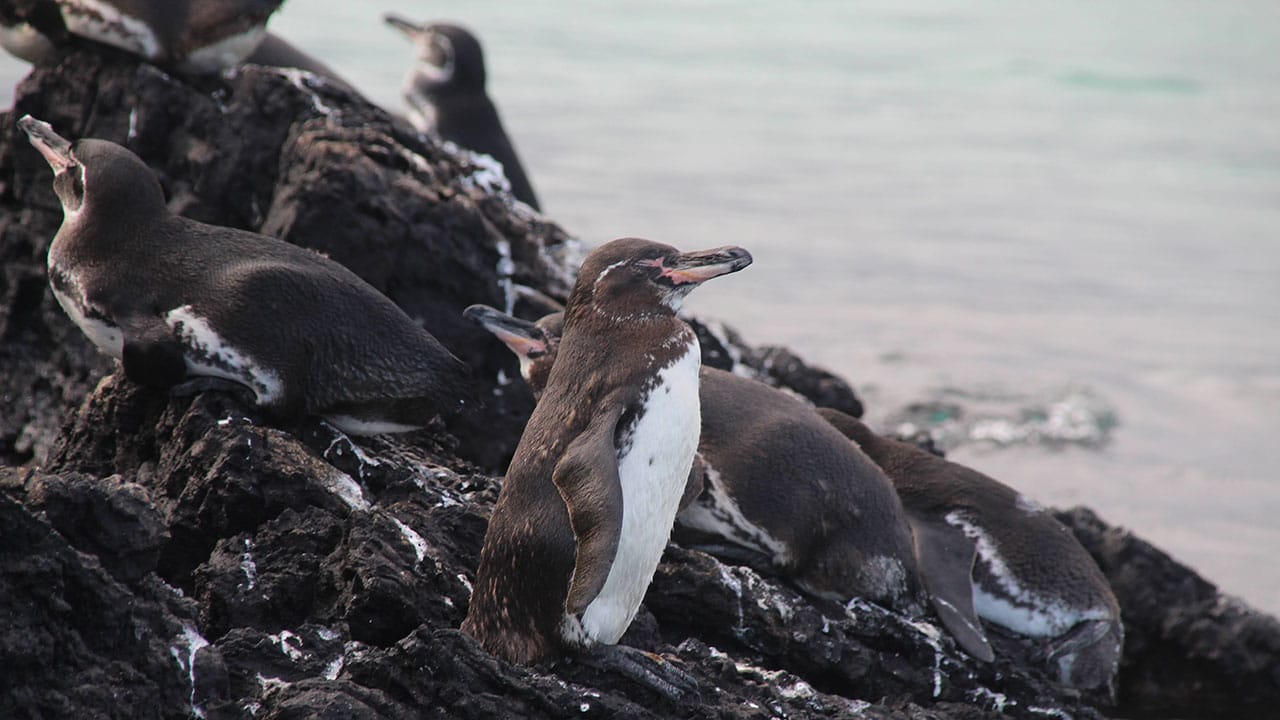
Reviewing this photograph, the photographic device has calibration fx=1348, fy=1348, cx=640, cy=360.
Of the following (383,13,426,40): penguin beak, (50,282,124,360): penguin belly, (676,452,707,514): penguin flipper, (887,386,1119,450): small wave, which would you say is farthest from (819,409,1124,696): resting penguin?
(383,13,426,40): penguin beak

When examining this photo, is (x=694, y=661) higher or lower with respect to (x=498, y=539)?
lower

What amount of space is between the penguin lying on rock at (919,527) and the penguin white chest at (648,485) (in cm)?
87

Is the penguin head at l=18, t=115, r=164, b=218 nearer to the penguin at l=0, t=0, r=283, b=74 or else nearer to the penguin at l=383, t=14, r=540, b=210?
the penguin at l=0, t=0, r=283, b=74

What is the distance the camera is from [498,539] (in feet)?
11.1

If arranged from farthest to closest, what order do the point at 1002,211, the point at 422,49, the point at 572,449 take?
the point at 1002,211, the point at 422,49, the point at 572,449

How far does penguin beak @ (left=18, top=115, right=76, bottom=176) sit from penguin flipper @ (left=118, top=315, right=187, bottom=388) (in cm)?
80

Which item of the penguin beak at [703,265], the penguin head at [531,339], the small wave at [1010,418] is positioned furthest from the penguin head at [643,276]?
the small wave at [1010,418]

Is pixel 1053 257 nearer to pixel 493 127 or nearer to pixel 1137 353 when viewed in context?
pixel 1137 353

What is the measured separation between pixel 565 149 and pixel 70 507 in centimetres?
1615

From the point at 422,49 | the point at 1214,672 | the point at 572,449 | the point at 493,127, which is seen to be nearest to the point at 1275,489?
the point at 1214,672

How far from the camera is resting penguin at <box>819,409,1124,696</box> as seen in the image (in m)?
4.80

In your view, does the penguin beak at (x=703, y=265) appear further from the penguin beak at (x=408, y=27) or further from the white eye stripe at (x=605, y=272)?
the penguin beak at (x=408, y=27)

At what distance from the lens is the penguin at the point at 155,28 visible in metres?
6.20

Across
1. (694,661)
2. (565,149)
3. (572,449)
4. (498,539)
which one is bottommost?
(565,149)
